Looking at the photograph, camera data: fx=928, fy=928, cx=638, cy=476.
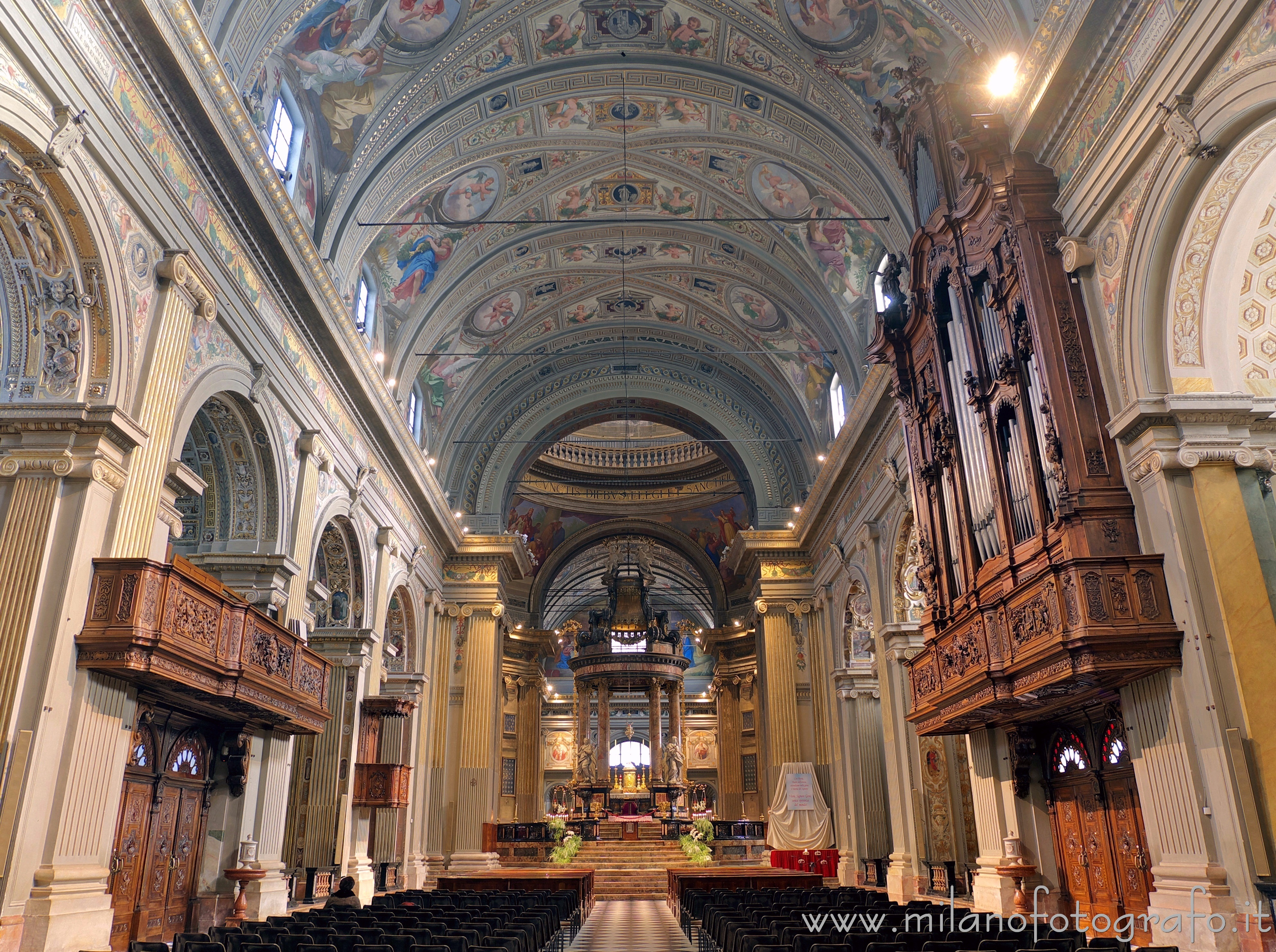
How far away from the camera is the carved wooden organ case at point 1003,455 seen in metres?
8.96

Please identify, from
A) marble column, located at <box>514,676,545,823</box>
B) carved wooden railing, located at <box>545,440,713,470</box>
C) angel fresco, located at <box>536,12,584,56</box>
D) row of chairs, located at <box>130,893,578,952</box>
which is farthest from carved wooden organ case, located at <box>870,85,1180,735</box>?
marble column, located at <box>514,676,545,823</box>

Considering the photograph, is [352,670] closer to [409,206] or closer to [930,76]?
[409,206]

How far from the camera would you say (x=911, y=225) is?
15867mm

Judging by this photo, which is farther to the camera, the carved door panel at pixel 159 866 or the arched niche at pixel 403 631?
the arched niche at pixel 403 631

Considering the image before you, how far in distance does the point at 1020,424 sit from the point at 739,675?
86.6ft

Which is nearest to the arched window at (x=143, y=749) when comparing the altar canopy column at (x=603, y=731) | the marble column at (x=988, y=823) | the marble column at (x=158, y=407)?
the marble column at (x=158, y=407)

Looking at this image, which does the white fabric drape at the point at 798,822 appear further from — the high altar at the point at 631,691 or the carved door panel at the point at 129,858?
the carved door panel at the point at 129,858

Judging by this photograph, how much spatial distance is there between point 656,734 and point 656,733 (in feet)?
0.16

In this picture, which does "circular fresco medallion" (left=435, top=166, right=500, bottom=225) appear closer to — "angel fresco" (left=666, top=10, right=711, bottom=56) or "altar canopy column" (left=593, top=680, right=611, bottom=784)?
"angel fresco" (left=666, top=10, right=711, bottom=56)

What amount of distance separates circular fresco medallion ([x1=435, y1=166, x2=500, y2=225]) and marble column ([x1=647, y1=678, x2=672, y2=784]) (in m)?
19.1

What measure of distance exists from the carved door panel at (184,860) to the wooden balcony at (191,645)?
1.16 meters

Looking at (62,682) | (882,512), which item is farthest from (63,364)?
(882,512)

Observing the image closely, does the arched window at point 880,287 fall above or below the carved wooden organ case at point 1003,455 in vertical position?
above

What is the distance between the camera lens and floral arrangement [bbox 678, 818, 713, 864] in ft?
82.4
